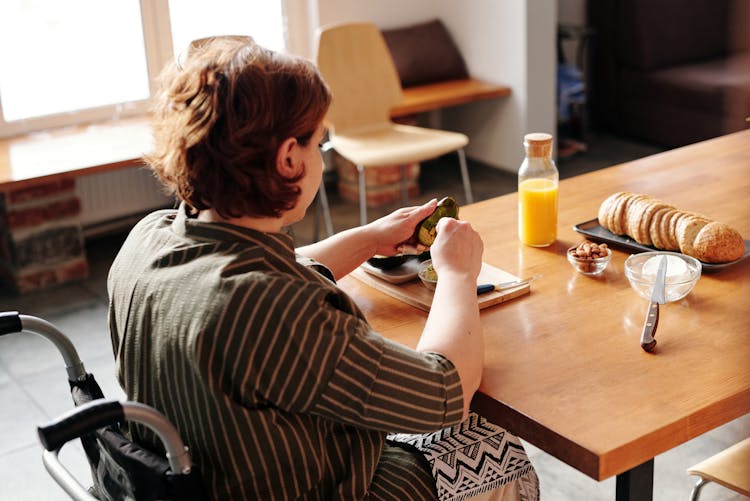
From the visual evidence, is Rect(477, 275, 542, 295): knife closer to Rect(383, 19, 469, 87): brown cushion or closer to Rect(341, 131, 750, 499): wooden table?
Rect(341, 131, 750, 499): wooden table

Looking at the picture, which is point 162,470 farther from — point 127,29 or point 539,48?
point 539,48

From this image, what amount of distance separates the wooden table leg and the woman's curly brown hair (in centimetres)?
60

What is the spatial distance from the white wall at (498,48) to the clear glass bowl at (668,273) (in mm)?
2976

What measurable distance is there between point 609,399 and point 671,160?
3.98ft

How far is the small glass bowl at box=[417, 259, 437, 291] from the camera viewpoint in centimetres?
172

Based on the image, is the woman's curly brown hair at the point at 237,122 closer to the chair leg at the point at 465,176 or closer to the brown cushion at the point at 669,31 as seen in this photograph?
the chair leg at the point at 465,176

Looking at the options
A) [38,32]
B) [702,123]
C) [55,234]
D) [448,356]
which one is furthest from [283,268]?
[702,123]

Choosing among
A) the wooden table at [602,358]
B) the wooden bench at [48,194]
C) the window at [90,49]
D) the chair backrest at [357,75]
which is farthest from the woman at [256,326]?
the window at [90,49]

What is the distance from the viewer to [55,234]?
3.79 meters

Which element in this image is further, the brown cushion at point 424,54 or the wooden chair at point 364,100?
the brown cushion at point 424,54

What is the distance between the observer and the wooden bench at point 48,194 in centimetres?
360

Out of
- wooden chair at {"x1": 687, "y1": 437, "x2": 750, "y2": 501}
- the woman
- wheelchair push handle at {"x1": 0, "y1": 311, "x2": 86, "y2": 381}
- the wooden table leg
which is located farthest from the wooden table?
wheelchair push handle at {"x1": 0, "y1": 311, "x2": 86, "y2": 381}

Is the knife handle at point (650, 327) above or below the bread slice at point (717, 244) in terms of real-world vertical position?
below

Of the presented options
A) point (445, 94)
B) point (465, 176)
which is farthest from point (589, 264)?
point (445, 94)
